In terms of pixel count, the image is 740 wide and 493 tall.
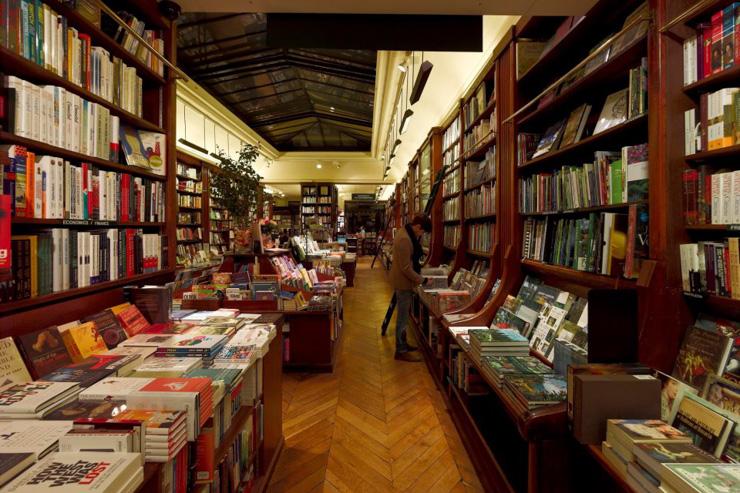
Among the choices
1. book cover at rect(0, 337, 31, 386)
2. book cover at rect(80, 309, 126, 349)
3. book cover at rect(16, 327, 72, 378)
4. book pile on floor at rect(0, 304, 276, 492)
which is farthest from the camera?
book cover at rect(80, 309, 126, 349)

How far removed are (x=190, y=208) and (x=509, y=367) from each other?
8260 millimetres

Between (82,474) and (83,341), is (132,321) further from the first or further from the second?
(82,474)

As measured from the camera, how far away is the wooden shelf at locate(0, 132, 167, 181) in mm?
1430

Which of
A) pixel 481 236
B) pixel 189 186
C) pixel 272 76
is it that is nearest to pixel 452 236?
pixel 481 236

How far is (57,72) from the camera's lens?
1638 millimetres

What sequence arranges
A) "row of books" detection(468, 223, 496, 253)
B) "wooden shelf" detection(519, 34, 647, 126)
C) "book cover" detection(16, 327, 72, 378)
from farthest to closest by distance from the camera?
"row of books" detection(468, 223, 496, 253) → "wooden shelf" detection(519, 34, 647, 126) → "book cover" detection(16, 327, 72, 378)

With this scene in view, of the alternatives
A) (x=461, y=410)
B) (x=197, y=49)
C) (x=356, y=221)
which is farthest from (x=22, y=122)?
(x=356, y=221)

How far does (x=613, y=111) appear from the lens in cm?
183

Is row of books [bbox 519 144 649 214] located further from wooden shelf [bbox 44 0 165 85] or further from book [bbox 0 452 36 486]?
wooden shelf [bbox 44 0 165 85]

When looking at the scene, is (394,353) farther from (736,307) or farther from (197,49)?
(197,49)

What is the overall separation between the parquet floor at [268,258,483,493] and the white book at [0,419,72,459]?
55.5 inches

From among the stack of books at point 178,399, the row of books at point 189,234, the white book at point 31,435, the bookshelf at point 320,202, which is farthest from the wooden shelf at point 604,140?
the bookshelf at point 320,202

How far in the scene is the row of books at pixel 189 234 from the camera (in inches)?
320

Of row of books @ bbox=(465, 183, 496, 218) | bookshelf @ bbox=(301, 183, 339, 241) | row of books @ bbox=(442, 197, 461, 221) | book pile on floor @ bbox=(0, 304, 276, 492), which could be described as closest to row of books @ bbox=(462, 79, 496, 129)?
row of books @ bbox=(465, 183, 496, 218)
